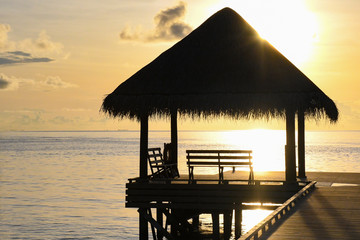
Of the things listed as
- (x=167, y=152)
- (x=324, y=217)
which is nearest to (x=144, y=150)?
(x=167, y=152)

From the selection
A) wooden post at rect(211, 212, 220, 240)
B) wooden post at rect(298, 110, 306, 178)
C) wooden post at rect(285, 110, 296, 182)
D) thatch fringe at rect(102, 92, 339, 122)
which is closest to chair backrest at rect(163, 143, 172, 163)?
thatch fringe at rect(102, 92, 339, 122)

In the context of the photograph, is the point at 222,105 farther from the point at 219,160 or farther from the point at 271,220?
the point at 271,220

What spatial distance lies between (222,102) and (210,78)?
0.94 m

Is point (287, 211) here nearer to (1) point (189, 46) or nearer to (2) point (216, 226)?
(2) point (216, 226)

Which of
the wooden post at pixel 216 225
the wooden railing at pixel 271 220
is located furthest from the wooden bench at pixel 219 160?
the wooden railing at pixel 271 220

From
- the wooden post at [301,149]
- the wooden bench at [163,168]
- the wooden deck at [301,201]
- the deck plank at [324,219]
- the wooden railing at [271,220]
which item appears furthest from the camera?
the wooden post at [301,149]

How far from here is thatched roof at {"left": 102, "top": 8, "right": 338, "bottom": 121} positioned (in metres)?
14.2

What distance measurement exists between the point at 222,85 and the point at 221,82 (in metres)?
0.13

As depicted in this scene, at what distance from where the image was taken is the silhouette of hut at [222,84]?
1417 cm

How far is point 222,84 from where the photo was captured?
1465 centimetres

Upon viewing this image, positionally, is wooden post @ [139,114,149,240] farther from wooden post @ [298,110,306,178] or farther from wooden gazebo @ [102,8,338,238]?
wooden post @ [298,110,306,178]

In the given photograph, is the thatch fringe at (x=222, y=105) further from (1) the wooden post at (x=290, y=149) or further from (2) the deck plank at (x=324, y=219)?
(2) the deck plank at (x=324, y=219)

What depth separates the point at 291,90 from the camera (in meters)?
14.1

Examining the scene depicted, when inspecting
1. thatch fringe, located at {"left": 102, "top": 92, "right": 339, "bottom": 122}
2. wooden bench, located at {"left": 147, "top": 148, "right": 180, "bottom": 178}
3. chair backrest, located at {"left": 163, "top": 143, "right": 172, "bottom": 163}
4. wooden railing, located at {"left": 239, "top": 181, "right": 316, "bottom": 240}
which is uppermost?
thatch fringe, located at {"left": 102, "top": 92, "right": 339, "bottom": 122}
